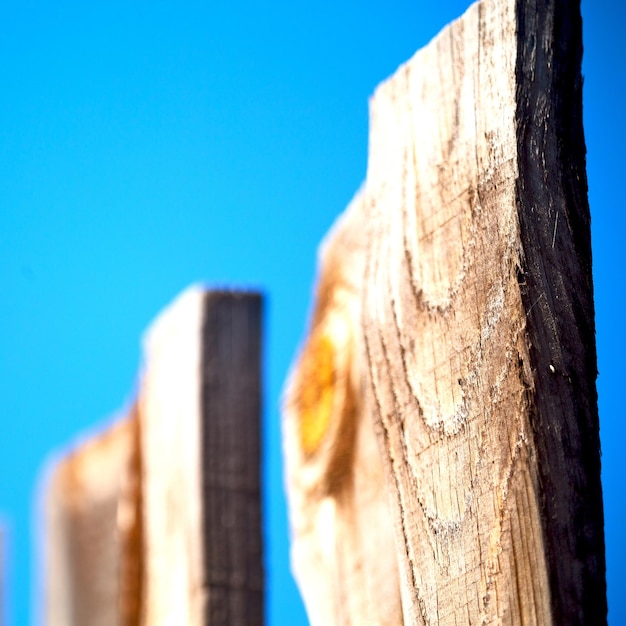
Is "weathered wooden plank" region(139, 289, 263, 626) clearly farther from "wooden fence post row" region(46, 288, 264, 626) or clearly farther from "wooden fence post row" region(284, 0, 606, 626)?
"wooden fence post row" region(284, 0, 606, 626)

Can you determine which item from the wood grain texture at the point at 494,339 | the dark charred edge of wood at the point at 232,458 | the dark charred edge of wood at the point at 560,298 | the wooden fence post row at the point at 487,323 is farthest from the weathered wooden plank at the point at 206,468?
the dark charred edge of wood at the point at 560,298

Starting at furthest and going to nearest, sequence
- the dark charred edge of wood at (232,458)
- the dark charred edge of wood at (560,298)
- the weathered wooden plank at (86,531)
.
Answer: the weathered wooden plank at (86,531) < the dark charred edge of wood at (232,458) < the dark charred edge of wood at (560,298)

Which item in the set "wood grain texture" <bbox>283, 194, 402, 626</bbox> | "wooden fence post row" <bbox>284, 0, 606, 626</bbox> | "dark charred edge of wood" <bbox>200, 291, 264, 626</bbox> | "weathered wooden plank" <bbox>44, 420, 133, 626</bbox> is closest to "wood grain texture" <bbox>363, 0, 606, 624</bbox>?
"wooden fence post row" <bbox>284, 0, 606, 626</bbox>

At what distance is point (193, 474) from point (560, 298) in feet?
3.40

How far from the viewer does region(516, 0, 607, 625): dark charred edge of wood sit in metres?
1.26

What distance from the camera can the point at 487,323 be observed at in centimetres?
132

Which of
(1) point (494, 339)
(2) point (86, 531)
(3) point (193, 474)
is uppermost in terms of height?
(2) point (86, 531)

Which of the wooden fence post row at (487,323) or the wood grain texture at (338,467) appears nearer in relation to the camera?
the wooden fence post row at (487,323)

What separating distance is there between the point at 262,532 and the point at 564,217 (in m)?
1.04

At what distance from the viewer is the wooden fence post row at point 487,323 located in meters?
1.27

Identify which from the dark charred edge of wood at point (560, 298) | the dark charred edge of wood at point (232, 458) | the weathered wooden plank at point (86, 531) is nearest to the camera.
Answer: the dark charred edge of wood at point (560, 298)

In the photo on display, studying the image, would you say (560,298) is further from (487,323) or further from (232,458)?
(232,458)

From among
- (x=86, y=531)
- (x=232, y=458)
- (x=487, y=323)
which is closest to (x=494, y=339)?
(x=487, y=323)

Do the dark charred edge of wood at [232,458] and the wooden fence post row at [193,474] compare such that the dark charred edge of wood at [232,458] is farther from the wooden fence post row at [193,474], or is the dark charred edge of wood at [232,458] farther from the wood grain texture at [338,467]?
the wood grain texture at [338,467]
